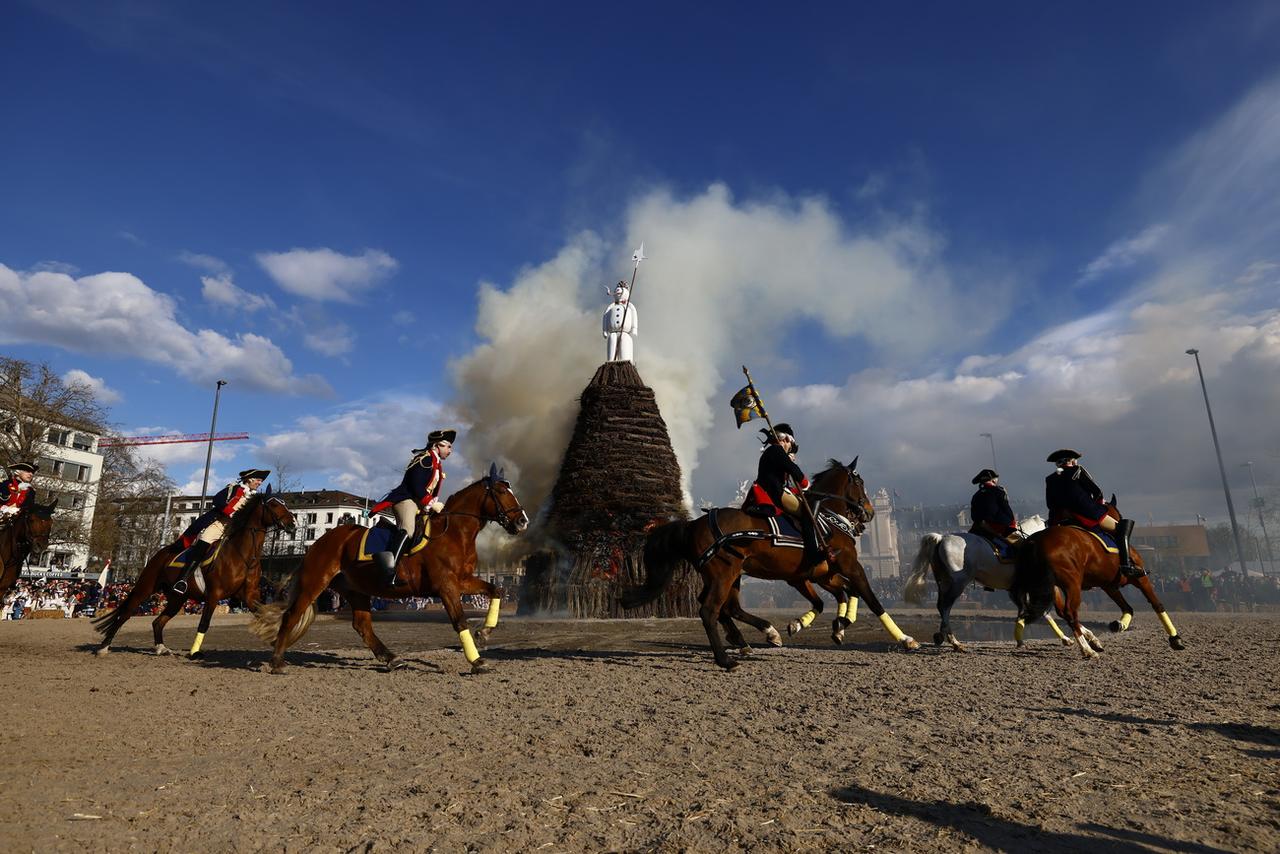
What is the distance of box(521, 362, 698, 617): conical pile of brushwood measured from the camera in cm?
2219

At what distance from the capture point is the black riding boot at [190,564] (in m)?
10.6

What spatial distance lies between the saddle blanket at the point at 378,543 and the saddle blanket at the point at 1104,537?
923 centimetres

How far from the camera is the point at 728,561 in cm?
875

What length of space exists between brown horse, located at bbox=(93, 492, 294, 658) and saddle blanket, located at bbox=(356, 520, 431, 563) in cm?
278

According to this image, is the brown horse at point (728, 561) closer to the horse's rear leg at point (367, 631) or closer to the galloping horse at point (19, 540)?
the horse's rear leg at point (367, 631)

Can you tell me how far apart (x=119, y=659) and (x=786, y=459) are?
10.6m

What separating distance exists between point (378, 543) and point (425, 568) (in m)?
0.68

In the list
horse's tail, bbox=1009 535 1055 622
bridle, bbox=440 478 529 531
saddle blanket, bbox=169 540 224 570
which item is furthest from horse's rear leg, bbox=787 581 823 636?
saddle blanket, bbox=169 540 224 570

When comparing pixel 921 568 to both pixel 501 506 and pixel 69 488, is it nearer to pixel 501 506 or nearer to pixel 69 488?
pixel 501 506

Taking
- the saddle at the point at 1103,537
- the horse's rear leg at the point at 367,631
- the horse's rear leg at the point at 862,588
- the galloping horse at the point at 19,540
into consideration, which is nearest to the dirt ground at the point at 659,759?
the horse's rear leg at the point at 367,631

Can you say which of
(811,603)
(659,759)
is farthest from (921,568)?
(659,759)

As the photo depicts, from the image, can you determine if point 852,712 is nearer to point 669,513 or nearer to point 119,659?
point 119,659

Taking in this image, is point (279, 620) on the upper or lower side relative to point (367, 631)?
upper

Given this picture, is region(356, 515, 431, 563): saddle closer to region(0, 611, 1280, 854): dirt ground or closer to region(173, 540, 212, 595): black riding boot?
region(0, 611, 1280, 854): dirt ground
